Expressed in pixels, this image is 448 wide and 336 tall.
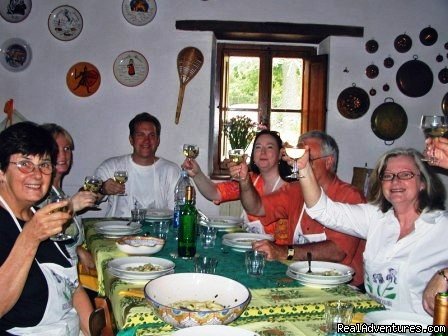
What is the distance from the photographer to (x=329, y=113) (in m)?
5.02

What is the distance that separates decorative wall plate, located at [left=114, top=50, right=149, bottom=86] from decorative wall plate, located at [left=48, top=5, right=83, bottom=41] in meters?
0.50

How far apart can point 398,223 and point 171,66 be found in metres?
3.34

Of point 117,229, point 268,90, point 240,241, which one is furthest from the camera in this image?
point 268,90

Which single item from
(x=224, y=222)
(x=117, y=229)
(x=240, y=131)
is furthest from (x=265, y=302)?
(x=240, y=131)

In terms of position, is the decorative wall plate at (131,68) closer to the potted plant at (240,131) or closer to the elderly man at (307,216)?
the potted plant at (240,131)

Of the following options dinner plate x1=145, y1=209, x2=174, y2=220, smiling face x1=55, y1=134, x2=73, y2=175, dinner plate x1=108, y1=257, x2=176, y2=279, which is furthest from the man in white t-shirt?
dinner plate x1=108, y1=257, x2=176, y2=279

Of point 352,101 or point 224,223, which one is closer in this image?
point 224,223

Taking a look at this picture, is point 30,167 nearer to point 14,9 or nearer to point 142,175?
point 142,175

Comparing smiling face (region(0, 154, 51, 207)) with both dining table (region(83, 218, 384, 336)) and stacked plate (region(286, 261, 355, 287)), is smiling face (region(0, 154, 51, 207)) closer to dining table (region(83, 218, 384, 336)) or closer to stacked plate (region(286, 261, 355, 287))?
dining table (region(83, 218, 384, 336))

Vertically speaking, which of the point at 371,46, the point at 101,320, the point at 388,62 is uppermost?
the point at 371,46

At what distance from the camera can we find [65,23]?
15.5ft

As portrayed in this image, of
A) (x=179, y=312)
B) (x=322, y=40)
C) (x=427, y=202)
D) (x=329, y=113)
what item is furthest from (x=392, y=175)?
(x=322, y=40)

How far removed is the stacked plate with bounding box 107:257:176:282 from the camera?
1806mm

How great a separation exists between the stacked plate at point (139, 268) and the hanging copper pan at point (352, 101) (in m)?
3.52
